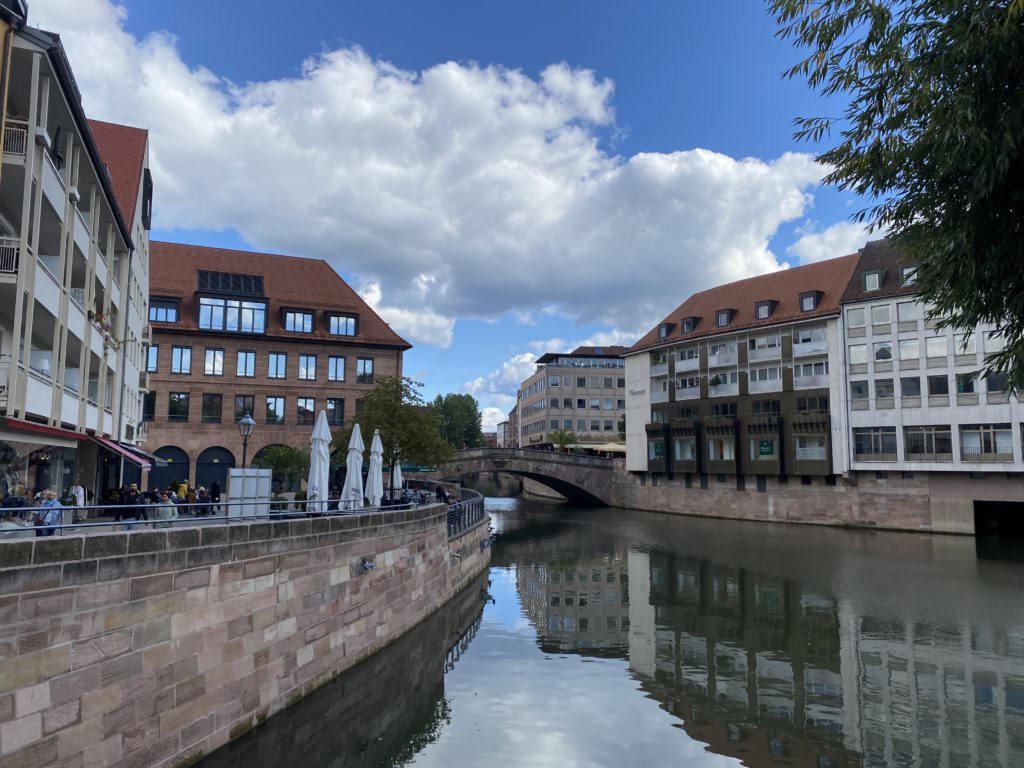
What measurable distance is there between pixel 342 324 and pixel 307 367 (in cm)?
420

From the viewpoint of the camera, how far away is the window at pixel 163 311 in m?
46.2

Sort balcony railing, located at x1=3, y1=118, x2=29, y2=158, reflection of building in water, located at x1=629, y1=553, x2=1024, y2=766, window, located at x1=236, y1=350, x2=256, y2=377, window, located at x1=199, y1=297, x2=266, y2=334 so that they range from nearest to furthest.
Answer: reflection of building in water, located at x1=629, y1=553, x2=1024, y2=766 < balcony railing, located at x1=3, y1=118, x2=29, y2=158 < window, located at x1=199, y1=297, x2=266, y2=334 < window, located at x1=236, y1=350, x2=256, y2=377

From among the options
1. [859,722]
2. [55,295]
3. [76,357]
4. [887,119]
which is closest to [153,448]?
[76,357]

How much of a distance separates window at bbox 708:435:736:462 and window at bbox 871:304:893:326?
550 inches

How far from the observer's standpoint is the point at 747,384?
56.7 metres

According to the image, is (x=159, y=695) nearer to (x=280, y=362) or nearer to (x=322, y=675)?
(x=322, y=675)

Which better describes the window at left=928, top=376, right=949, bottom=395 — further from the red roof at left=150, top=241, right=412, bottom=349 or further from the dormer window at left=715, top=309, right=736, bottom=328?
the red roof at left=150, top=241, right=412, bottom=349

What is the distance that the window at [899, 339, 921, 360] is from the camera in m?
46.6

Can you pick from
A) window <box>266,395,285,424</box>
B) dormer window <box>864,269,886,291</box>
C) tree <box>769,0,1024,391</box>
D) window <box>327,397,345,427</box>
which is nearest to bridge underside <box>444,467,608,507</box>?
window <box>327,397,345,427</box>

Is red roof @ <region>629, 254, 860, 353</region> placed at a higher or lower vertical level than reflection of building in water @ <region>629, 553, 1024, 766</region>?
higher

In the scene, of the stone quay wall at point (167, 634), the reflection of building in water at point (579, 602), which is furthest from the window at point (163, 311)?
the stone quay wall at point (167, 634)

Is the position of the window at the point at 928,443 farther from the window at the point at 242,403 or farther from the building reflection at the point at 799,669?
the window at the point at 242,403

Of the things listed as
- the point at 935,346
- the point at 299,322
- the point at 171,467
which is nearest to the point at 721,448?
the point at 935,346

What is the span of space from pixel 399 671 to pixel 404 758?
15.3ft
